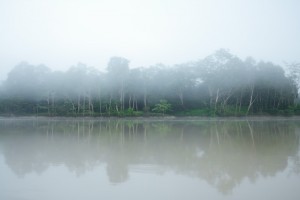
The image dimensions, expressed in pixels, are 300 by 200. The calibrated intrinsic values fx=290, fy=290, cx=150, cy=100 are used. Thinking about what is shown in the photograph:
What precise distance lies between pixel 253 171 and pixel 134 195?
12.1 feet

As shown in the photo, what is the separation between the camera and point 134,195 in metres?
5.88

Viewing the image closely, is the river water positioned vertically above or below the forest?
below

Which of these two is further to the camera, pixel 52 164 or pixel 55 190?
pixel 52 164

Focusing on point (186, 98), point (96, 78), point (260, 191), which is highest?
point (96, 78)

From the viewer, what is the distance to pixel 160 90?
4678cm

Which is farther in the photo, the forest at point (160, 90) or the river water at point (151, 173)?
the forest at point (160, 90)

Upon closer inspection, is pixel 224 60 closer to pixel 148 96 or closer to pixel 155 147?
pixel 148 96

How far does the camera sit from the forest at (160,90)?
41812 millimetres

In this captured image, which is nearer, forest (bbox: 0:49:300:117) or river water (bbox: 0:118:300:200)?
river water (bbox: 0:118:300:200)

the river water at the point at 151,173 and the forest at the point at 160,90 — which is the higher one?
the forest at the point at 160,90

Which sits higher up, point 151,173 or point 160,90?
point 160,90

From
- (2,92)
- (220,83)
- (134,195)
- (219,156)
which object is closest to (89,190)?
(134,195)

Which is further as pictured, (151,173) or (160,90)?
(160,90)

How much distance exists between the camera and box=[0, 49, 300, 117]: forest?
41812 millimetres
